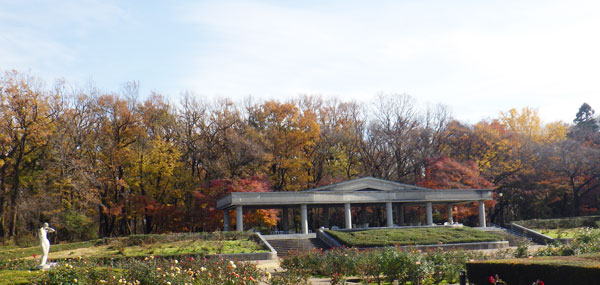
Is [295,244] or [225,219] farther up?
[225,219]

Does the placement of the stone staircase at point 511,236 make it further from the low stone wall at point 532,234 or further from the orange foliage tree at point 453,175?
the orange foliage tree at point 453,175

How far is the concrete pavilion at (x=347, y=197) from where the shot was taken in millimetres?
43844

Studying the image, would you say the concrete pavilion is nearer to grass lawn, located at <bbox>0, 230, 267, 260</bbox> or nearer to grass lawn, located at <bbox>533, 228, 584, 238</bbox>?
grass lawn, located at <bbox>533, 228, 584, 238</bbox>

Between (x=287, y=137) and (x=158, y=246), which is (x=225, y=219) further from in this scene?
(x=158, y=246)

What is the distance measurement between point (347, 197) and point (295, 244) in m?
7.03

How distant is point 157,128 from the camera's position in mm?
50188

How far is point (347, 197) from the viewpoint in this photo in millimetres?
46125

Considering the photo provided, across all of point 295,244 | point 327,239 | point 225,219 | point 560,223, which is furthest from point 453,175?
point 225,219

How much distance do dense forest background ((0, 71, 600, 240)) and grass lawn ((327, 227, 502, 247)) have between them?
1024cm

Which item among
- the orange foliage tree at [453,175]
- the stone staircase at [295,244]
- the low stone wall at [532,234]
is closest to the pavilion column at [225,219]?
the stone staircase at [295,244]

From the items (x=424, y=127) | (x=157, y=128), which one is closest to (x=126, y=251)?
(x=157, y=128)

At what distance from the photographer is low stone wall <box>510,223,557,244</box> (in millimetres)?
42812

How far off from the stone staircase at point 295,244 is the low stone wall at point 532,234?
15.4 m

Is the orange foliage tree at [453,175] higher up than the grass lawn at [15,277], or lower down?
higher up
